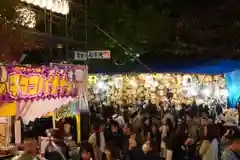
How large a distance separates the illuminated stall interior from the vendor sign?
28.3 ft

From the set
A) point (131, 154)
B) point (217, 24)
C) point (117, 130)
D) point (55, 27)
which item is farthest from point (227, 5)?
point (131, 154)

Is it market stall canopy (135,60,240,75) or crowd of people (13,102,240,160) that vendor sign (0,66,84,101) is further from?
market stall canopy (135,60,240,75)

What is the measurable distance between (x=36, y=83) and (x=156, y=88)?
35.9ft

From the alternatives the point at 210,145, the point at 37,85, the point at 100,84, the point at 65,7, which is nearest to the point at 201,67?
the point at 100,84

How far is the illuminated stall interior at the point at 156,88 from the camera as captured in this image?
18.3 m

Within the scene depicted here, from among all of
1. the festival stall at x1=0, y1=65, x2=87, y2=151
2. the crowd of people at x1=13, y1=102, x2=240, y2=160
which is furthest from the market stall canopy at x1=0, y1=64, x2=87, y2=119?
the crowd of people at x1=13, y1=102, x2=240, y2=160

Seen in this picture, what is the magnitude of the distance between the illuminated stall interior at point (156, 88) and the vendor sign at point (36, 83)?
8.63 meters

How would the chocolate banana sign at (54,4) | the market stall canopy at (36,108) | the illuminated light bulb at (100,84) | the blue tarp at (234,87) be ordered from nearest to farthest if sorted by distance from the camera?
→ the market stall canopy at (36,108) → the chocolate banana sign at (54,4) → the blue tarp at (234,87) → the illuminated light bulb at (100,84)

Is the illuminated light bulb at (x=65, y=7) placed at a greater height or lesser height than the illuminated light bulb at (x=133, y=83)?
greater

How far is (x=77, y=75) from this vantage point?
35.5ft

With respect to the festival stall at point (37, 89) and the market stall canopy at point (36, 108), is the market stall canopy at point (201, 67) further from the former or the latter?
the market stall canopy at point (36, 108)

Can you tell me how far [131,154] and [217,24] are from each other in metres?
12.3

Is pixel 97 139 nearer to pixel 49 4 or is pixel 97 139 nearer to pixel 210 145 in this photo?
pixel 210 145

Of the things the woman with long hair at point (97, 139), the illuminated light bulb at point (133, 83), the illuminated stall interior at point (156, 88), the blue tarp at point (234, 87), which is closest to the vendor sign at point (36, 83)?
the woman with long hair at point (97, 139)
